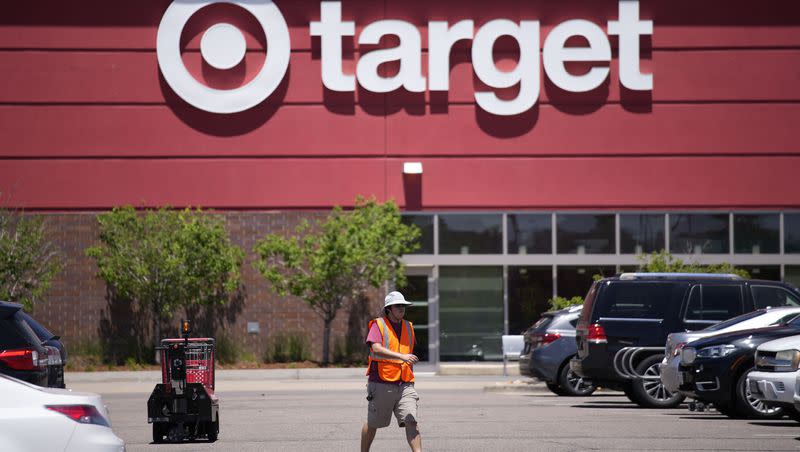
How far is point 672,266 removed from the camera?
3403 cm

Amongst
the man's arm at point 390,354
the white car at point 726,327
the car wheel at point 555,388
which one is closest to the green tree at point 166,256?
the car wheel at point 555,388

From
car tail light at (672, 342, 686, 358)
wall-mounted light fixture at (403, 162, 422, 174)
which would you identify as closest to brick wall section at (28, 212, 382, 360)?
wall-mounted light fixture at (403, 162, 422, 174)

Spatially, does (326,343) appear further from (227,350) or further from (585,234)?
(585,234)

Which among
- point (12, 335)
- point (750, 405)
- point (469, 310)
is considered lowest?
point (750, 405)

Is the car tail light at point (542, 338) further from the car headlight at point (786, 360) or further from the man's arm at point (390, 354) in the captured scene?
the man's arm at point (390, 354)

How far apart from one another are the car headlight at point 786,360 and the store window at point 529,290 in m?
21.1

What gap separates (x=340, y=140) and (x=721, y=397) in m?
20.5

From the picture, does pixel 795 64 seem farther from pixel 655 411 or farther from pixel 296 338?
pixel 655 411

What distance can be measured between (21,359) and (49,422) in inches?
206

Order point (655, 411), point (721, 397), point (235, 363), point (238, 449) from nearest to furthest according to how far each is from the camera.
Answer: point (238, 449) < point (721, 397) < point (655, 411) < point (235, 363)

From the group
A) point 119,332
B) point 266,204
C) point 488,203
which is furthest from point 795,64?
point 119,332

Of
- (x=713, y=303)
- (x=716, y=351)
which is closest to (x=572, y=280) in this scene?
(x=713, y=303)

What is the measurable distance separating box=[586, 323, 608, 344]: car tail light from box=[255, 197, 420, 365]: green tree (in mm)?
14215

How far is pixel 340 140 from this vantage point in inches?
1471
